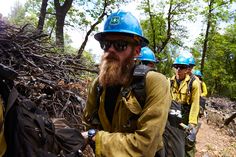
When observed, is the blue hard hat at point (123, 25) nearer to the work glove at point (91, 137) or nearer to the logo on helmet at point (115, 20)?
the logo on helmet at point (115, 20)

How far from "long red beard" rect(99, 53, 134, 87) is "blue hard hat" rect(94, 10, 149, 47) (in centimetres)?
18

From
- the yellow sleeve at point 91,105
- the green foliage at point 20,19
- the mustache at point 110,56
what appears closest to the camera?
the mustache at point 110,56

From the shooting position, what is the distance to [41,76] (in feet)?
16.7

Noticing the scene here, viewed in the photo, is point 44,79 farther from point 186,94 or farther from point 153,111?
point 153,111

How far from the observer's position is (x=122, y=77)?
2.37 m

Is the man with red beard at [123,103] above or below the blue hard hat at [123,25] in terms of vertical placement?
below

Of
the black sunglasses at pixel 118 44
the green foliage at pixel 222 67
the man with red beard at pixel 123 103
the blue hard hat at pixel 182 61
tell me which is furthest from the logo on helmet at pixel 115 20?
the green foliage at pixel 222 67

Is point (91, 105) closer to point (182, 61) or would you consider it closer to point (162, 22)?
point (182, 61)

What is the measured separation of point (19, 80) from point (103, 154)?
9.30ft

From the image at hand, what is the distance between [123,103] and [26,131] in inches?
26.3

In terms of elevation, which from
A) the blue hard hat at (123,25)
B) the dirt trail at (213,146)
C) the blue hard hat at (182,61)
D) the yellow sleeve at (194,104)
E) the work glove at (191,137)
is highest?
the blue hard hat at (123,25)

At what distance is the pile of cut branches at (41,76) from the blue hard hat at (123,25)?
228 cm

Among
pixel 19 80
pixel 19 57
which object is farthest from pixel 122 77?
pixel 19 57

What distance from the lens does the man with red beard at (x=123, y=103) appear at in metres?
2.09
